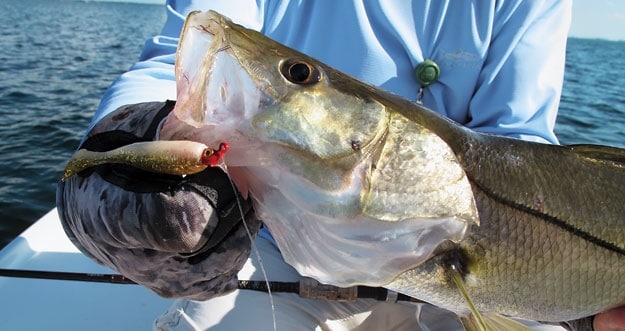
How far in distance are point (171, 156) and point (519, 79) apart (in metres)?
1.80

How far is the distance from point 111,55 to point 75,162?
1923 centimetres

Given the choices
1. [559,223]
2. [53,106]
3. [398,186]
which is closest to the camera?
[398,186]

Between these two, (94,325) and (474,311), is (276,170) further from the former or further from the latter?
(94,325)

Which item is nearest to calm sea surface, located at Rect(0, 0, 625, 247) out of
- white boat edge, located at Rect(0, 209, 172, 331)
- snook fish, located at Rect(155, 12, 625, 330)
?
white boat edge, located at Rect(0, 209, 172, 331)

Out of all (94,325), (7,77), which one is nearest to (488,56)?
(94,325)

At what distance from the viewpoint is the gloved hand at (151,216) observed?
1171 mm

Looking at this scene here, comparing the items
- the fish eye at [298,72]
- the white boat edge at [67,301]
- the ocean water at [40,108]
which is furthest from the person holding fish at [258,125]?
the ocean water at [40,108]

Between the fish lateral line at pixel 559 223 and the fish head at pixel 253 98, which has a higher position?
the fish head at pixel 253 98

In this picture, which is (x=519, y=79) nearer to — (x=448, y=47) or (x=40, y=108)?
(x=448, y=47)

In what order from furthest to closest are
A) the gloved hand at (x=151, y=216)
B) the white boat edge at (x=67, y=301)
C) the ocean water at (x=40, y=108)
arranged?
1. the ocean water at (x=40, y=108)
2. the white boat edge at (x=67, y=301)
3. the gloved hand at (x=151, y=216)

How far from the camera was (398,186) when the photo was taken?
4.29ft

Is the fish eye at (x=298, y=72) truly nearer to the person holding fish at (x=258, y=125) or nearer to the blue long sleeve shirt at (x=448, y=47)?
the person holding fish at (x=258, y=125)


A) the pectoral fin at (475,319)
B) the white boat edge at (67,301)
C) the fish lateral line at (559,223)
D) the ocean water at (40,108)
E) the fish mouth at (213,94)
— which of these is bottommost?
the ocean water at (40,108)

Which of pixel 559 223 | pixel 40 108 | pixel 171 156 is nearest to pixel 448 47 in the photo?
pixel 559 223
